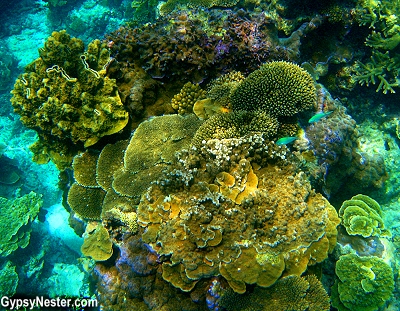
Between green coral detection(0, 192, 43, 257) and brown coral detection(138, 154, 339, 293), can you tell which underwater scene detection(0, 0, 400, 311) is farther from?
green coral detection(0, 192, 43, 257)

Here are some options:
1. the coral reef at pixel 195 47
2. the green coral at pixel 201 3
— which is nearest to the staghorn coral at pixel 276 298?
the coral reef at pixel 195 47

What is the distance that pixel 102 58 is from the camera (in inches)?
198

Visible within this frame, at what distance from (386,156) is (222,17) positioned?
5.75 m

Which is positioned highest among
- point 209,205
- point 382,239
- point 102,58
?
point 102,58

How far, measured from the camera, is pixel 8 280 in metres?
9.23

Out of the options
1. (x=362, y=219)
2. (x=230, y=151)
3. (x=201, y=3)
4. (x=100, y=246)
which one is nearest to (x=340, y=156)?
(x=362, y=219)

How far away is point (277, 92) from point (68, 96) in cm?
369

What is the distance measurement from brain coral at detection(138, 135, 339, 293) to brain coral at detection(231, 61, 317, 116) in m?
1.04

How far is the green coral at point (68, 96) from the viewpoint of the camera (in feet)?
15.0

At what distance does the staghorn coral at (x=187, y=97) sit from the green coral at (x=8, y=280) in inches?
355

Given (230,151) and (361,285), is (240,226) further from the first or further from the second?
(361,285)

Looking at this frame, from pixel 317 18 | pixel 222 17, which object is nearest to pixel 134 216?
pixel 222 17

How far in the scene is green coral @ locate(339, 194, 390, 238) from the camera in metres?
5.27

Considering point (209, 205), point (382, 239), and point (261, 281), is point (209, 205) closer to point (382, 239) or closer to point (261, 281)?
point (261, 281)
